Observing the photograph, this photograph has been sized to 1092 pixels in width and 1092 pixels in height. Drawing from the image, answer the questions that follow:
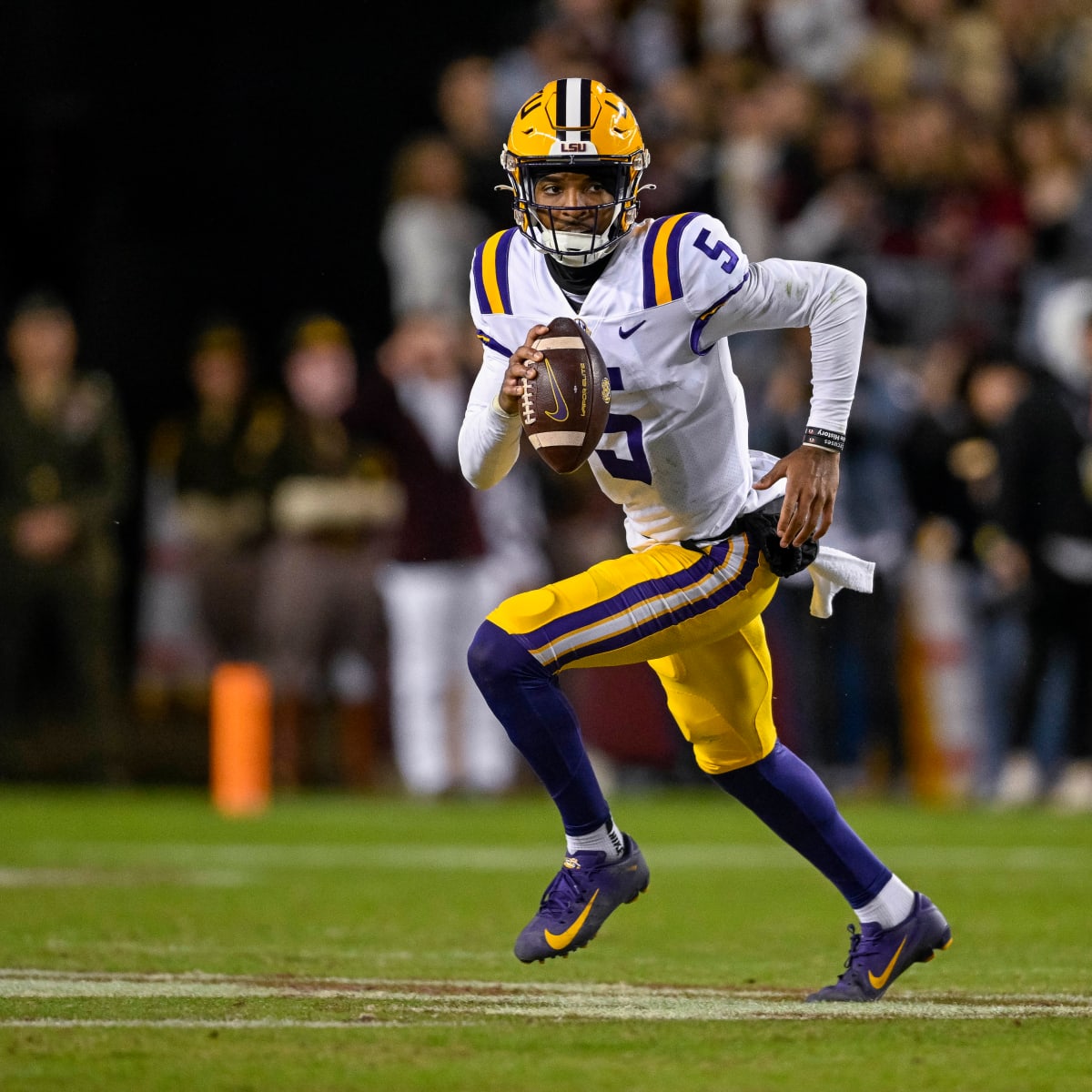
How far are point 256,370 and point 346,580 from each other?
1.95 meters

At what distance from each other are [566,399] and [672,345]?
381 mm

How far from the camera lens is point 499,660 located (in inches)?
175

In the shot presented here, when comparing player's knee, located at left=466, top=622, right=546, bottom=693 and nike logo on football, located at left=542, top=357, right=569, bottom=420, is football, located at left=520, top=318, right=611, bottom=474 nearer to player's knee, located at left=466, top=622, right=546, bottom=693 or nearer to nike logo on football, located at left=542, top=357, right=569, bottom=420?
nike logo on football, located at left=542, top=357, right=569, bottom=420

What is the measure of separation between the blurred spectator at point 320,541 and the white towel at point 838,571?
5785 mm

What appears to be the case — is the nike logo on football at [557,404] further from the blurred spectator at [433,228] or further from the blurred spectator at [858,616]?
the blurred spectator at [433,228]

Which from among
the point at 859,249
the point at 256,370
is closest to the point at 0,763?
the point at 256,370

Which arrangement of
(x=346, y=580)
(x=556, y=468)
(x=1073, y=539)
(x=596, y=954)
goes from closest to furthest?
(x=556, y=468) → (x=596, y=954) → (x=1073, y=539) → (x=346, y=580)

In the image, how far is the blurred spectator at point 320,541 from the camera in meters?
10.6

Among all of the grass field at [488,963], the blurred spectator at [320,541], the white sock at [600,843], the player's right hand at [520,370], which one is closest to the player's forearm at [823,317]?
the player's right hand at [520,370]

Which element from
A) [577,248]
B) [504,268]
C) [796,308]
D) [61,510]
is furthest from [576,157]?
[61,510]

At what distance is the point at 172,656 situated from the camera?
38.3ft

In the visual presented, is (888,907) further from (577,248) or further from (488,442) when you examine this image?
(577,248)

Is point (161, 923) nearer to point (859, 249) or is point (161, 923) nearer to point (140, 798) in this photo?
point (140, 798)

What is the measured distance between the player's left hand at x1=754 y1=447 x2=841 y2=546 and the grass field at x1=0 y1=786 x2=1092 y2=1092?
1.01 m
